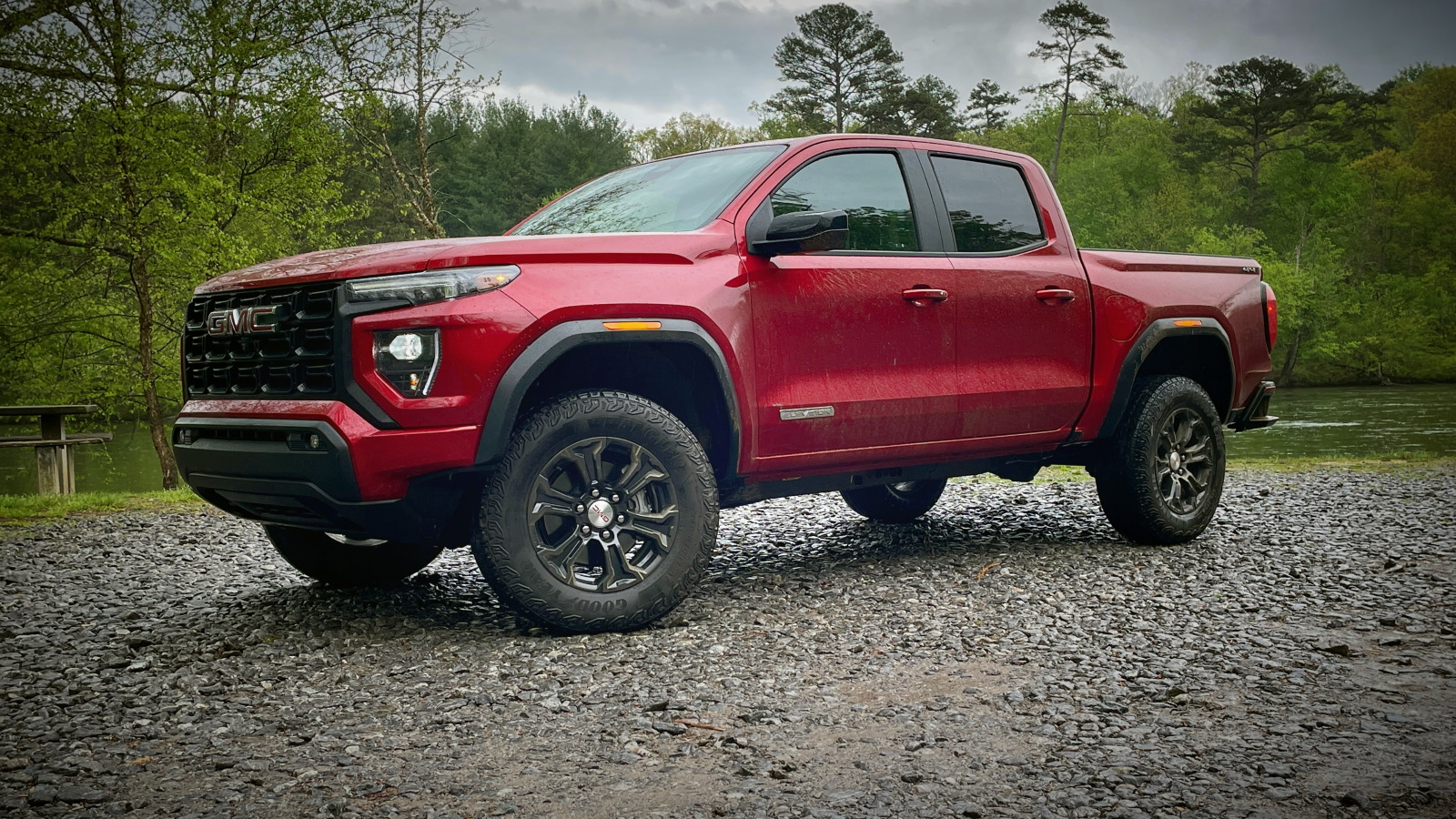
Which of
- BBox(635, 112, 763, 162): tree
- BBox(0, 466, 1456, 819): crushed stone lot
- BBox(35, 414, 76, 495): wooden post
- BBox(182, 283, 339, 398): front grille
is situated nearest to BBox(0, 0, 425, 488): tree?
BBox(35, 414, 76, 495): wooden post

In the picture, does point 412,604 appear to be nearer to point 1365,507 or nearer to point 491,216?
point 1365,507

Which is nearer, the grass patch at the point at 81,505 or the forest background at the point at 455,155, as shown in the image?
the grass patch at the point at 81,505

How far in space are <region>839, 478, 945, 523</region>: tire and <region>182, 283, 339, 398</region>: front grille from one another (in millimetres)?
3939

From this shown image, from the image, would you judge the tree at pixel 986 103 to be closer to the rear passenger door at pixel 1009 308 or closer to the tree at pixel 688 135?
the tree at pixel 688 135

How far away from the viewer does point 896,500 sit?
7.06 m

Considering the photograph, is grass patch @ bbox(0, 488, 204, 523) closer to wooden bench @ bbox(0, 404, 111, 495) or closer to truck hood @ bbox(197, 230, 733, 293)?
wooden bench @ bbox(0, 404, 111, 495)

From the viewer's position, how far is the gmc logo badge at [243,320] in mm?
3932

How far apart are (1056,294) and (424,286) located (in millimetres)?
3135

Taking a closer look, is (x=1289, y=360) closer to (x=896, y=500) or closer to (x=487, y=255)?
(x=896, y=500)

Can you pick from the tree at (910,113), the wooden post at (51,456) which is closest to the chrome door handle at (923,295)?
the wooden post at (51,456)

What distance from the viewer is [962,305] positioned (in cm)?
514

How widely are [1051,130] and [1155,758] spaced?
56.0 m

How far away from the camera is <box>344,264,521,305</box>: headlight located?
3736 mm

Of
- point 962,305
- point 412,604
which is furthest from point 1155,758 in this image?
point 412,604
